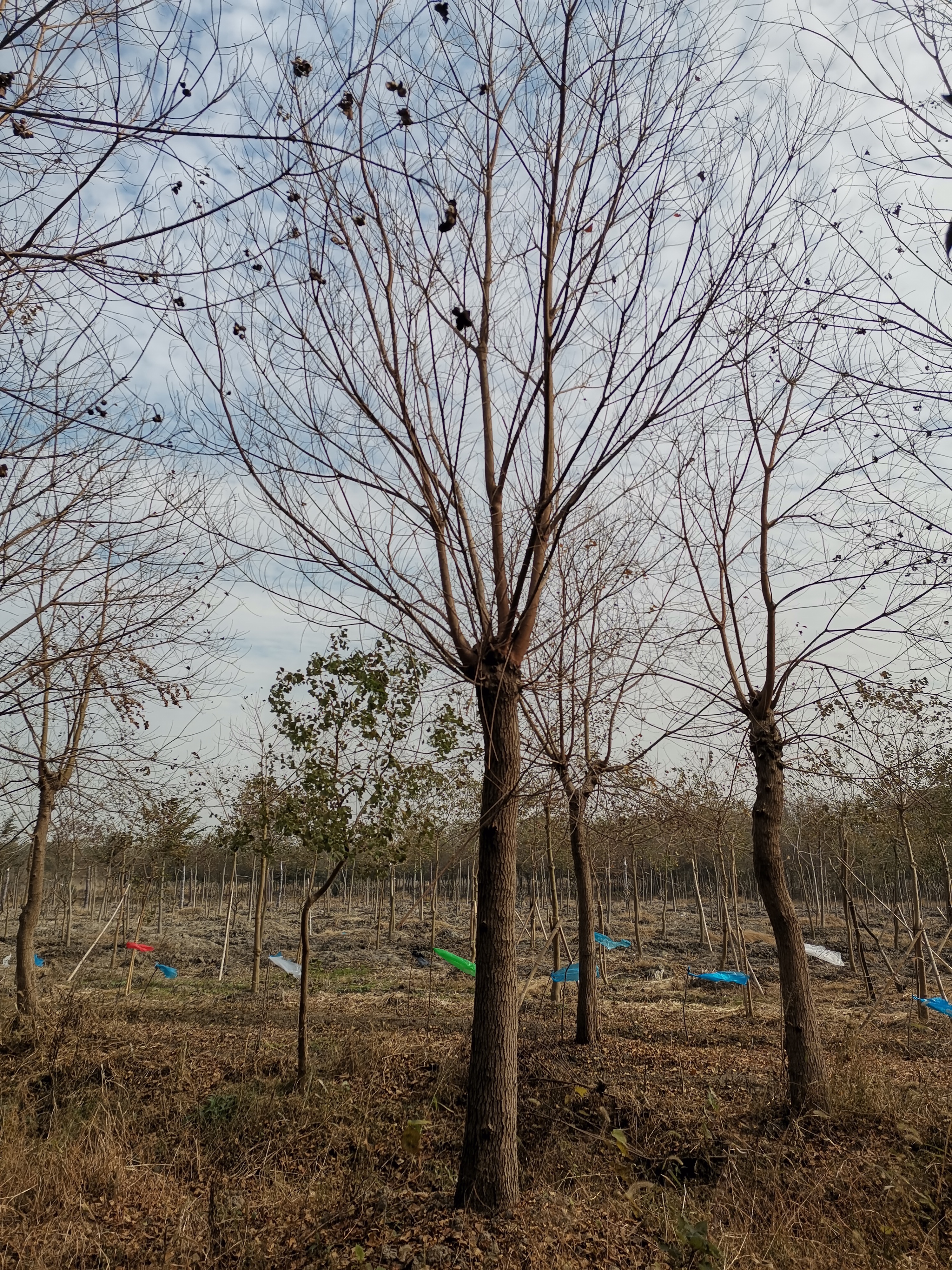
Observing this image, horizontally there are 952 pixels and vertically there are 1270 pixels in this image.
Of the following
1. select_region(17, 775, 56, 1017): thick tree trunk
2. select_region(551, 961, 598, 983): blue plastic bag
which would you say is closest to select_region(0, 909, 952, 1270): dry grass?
select_region(17, 775, 56, 1017): thick tree trunk

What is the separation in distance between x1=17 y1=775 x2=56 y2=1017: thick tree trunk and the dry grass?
0.40m

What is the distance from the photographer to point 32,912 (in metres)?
8.79

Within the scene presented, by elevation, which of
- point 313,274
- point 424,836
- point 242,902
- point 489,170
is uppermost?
point 489,170

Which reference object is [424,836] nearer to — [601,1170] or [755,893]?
[601,1170]

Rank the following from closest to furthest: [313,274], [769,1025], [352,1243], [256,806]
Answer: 1. [313,274]
2. [352,1243]
3. [769,1025]
4. [256,806]

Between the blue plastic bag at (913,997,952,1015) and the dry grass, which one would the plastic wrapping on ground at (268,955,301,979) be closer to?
the dry grass

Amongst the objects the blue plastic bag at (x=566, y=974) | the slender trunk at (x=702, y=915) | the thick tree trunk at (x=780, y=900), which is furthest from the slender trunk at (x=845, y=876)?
the thick tree trunk at (x=780, y=900)

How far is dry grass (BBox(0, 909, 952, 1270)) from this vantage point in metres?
3.86

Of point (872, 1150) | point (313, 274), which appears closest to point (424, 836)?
point (872, 1150)

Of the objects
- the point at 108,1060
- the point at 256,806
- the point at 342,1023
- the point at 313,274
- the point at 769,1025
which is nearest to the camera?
the point at 313,274

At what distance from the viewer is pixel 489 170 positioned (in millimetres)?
4332

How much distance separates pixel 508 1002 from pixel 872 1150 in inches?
109

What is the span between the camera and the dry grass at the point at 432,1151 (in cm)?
386

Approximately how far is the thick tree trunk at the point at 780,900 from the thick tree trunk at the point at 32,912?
21.9ft
